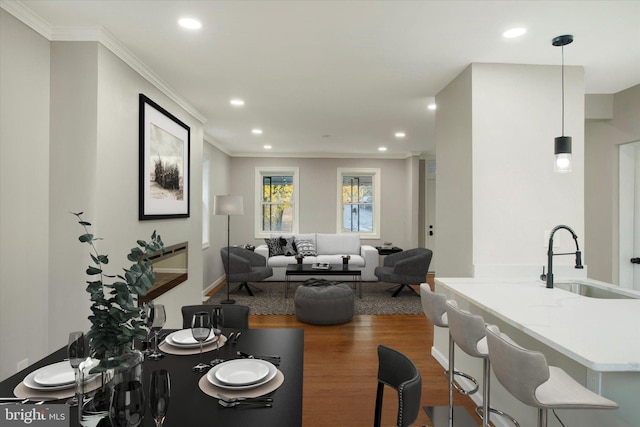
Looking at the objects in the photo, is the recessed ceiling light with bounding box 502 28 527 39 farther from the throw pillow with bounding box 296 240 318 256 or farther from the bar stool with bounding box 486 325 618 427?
the throw pillow with bounding box 296 240 318 256

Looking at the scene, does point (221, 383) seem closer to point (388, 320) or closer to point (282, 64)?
point (282, 64)

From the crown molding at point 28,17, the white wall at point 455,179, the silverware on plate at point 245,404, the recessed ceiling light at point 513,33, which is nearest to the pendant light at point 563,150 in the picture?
the recessed ceiling light at point 513,33

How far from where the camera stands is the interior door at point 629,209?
3.55 m

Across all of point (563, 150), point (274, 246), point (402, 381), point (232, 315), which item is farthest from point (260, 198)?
point (402, 381)

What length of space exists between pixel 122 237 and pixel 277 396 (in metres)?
2.05

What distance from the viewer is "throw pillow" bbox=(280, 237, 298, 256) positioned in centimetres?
708

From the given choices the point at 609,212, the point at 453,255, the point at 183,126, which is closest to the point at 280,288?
the point at 183,126

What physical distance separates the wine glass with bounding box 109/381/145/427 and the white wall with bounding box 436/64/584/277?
8.34 ft

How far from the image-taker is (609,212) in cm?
361

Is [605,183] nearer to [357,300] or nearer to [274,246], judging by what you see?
[357,300]

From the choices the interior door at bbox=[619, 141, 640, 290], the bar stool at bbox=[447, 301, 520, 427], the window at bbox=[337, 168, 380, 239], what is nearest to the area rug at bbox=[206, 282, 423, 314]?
the window at bbox=[337, 168, 380, 239]

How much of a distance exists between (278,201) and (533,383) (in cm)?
685

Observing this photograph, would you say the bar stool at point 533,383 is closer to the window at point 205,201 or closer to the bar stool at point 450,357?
the bar stool at point 450,357

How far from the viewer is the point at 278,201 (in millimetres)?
7848
